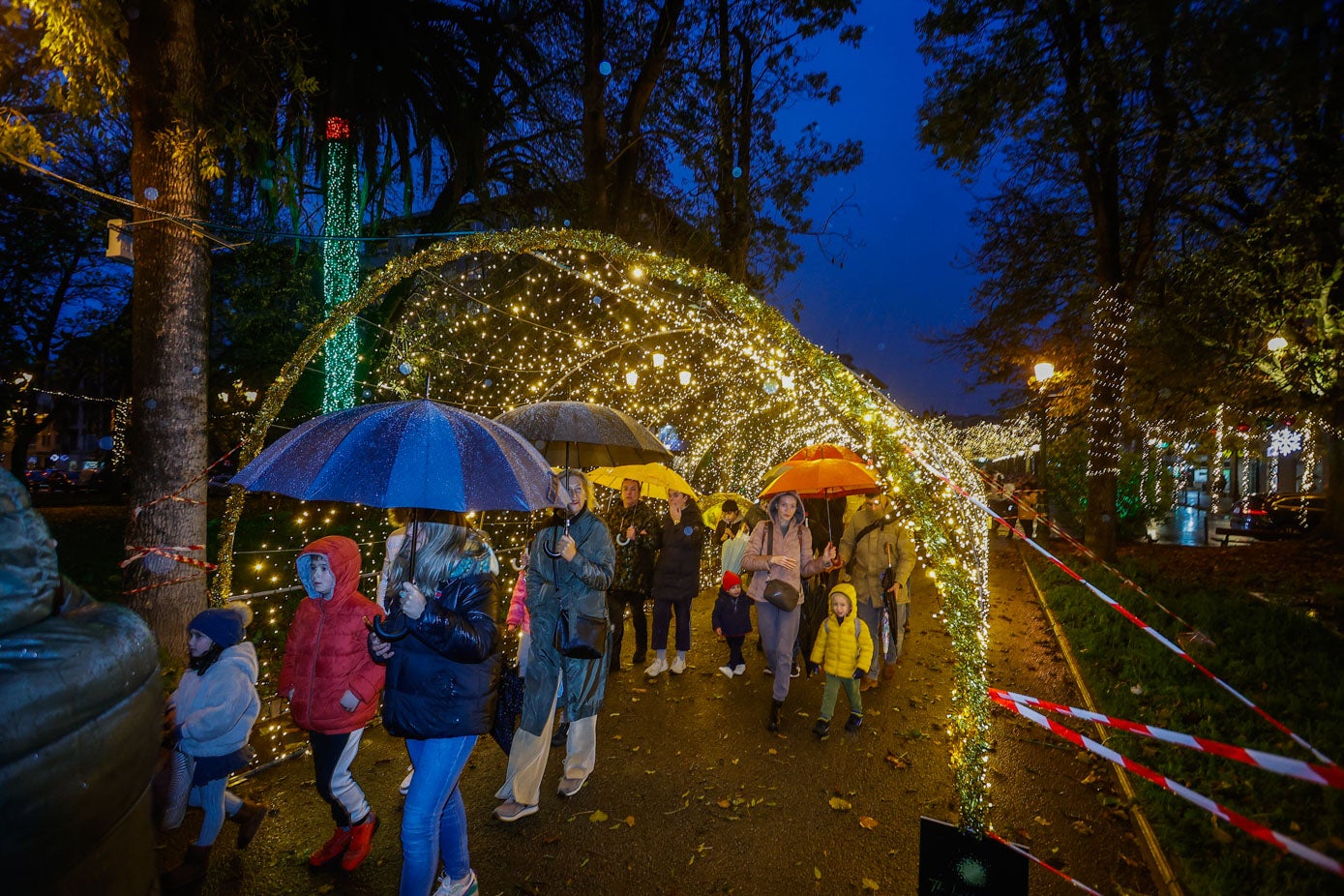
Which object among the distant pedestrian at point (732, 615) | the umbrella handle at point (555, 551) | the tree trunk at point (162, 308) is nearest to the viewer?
the umbrella handle at point (555, 551)

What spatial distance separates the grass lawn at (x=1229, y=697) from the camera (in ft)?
12.1

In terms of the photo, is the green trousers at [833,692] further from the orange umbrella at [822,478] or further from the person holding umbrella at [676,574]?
the person holding umbrella at [676,574]

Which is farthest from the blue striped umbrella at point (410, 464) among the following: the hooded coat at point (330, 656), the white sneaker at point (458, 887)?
the white sneaker at point (458, 887)

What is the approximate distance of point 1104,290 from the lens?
13.5 metres

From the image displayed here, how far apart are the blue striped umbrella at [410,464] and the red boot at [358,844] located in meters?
1.86

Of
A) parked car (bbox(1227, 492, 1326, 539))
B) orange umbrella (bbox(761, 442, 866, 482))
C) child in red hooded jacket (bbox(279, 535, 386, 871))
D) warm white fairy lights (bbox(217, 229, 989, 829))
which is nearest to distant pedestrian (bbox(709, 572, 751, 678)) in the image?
orange umbrella (bbox(761, 442, 866, 482))

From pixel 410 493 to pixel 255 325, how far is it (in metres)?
14.9

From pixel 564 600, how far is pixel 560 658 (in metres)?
0.38

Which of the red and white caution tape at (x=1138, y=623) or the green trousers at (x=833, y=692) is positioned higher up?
the red and white caution tape at (x=1138, y=623)

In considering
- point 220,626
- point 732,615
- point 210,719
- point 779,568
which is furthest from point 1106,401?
point 210,719

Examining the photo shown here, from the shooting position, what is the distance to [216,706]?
336 centimetres

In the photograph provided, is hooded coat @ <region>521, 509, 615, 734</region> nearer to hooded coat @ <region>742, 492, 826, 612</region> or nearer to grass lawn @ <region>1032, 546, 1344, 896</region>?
hooded coat @ <region>742, 492, 826, 612</region>

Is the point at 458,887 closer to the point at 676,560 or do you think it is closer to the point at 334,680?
the point at 334,680

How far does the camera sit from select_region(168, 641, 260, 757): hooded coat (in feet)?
10.9
